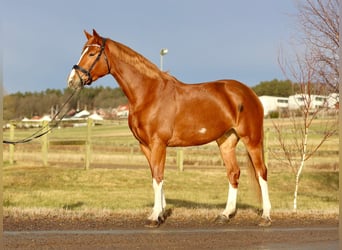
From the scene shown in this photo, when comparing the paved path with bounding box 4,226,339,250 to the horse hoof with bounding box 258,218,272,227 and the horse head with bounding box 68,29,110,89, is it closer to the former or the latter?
Result: the horse hoof with bounding box 258,218,272,227

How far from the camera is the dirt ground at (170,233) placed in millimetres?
6512

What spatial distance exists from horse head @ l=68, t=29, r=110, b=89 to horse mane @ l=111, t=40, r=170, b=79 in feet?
0.89

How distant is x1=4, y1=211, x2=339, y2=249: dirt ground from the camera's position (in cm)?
651

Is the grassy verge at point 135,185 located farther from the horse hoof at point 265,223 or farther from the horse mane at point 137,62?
the horse mane at point 137,62

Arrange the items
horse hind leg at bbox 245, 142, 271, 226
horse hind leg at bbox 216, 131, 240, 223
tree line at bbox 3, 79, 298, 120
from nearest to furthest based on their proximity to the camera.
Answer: horse hind leg at bbox 245, 142, 271, 226 → horse hind leg at bbox 216, 131, 240, 223 → tree line at bbox 3, 79, 298, 120

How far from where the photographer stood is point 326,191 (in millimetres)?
21938

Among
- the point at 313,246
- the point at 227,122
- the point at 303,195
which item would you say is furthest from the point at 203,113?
the point at 303,195

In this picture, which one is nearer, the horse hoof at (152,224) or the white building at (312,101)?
the horse hoof at (152,224)

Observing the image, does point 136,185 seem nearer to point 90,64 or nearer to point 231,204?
point 231,204

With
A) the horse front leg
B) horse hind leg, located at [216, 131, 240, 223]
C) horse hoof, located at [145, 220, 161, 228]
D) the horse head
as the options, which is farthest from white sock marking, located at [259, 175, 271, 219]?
the horse head

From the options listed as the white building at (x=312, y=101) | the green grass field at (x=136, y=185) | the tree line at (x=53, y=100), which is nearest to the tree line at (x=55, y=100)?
the tree line at (x=53, y=100)

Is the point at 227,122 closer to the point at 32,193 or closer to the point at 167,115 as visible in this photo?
the point at 167,115

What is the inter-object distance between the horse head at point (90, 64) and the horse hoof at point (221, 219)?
116 inches

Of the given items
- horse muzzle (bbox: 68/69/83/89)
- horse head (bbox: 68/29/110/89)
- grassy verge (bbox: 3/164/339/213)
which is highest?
horse head (bbox: 68/29/110/89)
